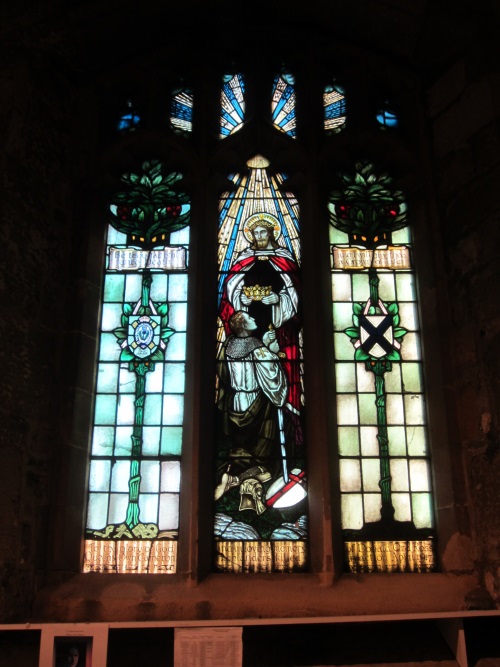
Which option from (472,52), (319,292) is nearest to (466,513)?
(319,292)

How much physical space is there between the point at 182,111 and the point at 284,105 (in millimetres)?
746

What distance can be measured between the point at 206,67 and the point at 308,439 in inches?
113

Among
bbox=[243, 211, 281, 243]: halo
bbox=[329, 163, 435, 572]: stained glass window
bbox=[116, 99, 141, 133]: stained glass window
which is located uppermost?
bbox=[116, 99, 141, 133]: stained glass window

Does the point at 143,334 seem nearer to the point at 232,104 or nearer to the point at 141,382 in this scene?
the point at 141,382

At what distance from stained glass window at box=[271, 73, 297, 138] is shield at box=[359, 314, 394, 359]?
1.50 m

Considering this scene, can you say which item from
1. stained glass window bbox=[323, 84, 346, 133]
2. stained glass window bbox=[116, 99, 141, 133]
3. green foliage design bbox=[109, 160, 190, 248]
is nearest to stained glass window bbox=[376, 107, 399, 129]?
stained glass window bbox=[323, 84, 346, 133]

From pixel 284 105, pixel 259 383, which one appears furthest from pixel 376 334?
pixel 284 105

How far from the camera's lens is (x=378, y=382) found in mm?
5172

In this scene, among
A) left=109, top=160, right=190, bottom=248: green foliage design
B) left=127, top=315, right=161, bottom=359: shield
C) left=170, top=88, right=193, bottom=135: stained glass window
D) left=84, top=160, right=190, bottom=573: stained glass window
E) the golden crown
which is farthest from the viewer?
left=170, top=88, right=193, bottom=135: stained glass window

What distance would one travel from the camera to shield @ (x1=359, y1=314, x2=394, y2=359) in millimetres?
5258

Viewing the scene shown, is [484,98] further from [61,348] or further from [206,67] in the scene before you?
[61,348]

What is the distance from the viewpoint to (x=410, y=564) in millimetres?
4734

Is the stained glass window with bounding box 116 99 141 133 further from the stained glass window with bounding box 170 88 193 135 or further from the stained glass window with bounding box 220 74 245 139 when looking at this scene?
the stained glass window with bounding box 220 74 245 139

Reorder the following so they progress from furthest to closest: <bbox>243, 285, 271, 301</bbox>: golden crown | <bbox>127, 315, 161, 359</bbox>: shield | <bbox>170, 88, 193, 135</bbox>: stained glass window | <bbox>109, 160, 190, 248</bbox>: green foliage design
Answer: <bbox>170, 88, 193, 135</bbox>: stained glass window
<bbox>109, 160, 190, 248</bbox>: green foliage design
<bbox>243, 285, 271, 301</bbox>: golden crown
<bbox>127, 315, 161, 359</bbox>: shield
